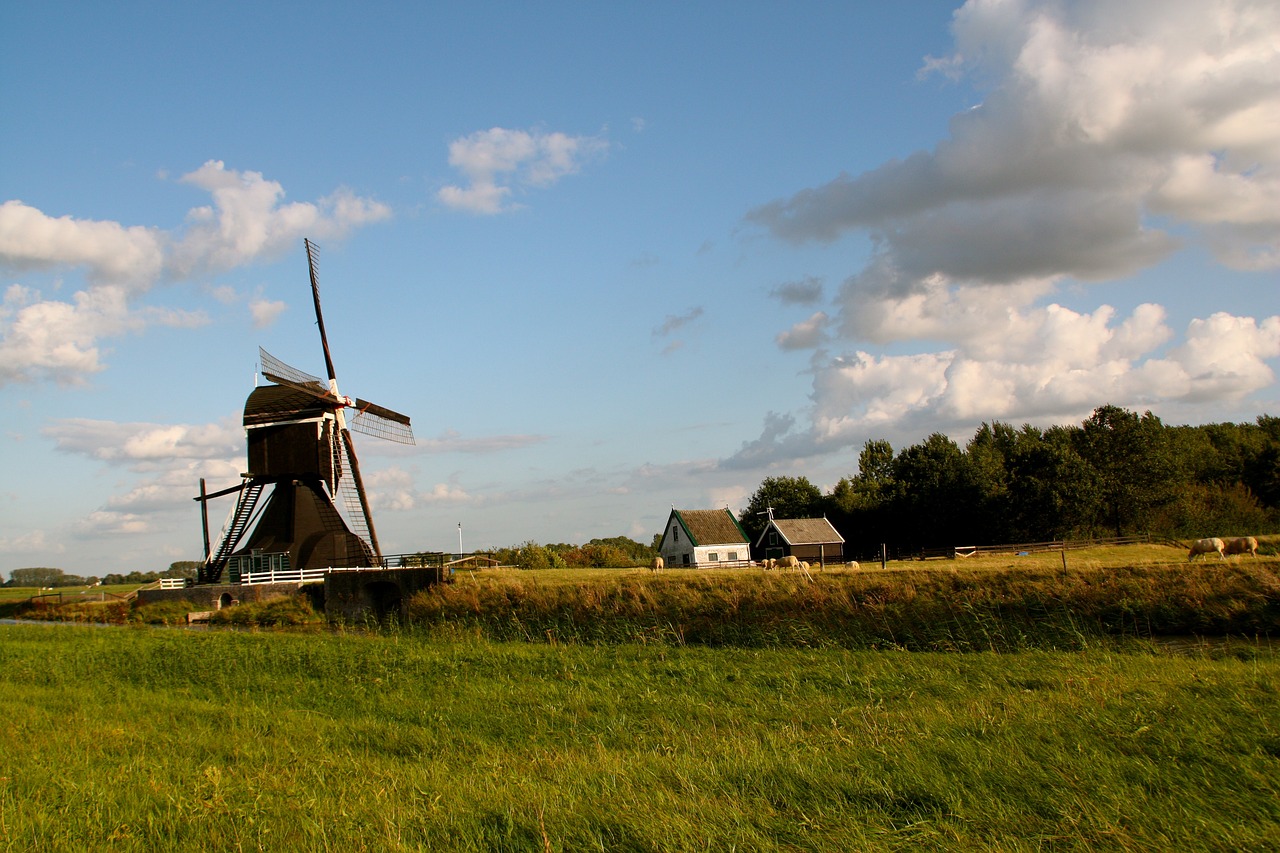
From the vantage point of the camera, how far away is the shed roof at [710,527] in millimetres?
55750

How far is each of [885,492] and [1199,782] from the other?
6340 centimetres

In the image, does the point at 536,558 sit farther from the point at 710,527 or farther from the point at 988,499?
the point at 988,499

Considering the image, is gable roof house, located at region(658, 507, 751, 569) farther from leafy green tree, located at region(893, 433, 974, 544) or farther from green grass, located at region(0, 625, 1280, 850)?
green grass, located at region(0, 625, 1280, 850)

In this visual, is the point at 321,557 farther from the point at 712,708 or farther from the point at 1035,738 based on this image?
the point at 1035,738

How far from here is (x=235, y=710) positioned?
12164mm

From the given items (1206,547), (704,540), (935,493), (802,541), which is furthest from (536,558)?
(1206,547)

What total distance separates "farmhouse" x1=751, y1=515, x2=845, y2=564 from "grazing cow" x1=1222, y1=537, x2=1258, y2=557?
91.8 ft

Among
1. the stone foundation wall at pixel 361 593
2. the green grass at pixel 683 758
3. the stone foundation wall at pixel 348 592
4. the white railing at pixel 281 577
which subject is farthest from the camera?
the white railing at pixel 281 577

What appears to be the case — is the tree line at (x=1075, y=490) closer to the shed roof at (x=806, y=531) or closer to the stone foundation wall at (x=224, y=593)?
the shed roof at (x=806, y=531)

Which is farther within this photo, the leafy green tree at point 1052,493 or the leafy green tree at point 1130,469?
the leafy green tree at point 1130,469

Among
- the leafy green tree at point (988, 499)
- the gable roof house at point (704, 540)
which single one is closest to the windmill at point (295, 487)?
the gable roof house at point (704, 540)

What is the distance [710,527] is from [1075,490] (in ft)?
81.9

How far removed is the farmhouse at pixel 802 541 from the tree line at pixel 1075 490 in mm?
8797

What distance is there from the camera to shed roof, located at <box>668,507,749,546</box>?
2195 inches
